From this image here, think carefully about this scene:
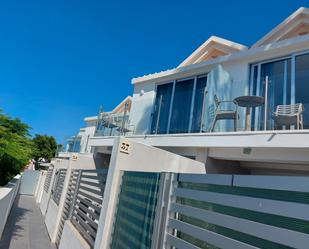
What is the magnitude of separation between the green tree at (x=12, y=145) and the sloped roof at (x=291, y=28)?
907 cm

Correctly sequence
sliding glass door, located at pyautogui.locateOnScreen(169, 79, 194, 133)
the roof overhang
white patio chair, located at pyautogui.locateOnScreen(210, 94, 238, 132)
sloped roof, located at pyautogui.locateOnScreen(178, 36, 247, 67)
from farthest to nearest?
1. sloped roof, located at pyautogui.locateOnScreen(178, 36, 247, 67)
2. sliding glass door, located at pyautogui.locateOnScreen(169, 79, 194, 133)
3. the roof overhang
4. white patio chair, located at pyautogui.locateOnScreen(210, 94, 238, 132)

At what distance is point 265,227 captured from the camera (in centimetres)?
203

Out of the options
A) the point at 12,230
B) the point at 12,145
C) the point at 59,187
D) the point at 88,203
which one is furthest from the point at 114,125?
the point at 12,230

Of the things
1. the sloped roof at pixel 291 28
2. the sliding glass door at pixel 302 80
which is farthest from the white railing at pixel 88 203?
the sloped roof at pixel 291 28

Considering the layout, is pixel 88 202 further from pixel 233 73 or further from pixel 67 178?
→ pixel 233 73

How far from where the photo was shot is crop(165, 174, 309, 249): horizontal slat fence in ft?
6.12

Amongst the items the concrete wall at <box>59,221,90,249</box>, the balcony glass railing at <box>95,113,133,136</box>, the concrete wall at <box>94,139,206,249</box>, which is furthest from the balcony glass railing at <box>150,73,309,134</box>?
the concrete wall at <box>59,221,90,249</box>

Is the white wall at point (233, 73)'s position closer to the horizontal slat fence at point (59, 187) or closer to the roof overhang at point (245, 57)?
the roof overhang at point (245, 57)

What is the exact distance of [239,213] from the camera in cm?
235

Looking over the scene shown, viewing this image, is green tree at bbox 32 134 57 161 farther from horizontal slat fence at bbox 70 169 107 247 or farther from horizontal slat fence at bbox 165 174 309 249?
horizontal slat fence at bbox 165 174 309 249

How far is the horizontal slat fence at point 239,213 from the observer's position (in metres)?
1.87

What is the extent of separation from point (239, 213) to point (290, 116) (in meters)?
5.32

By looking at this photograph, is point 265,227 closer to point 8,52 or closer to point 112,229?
point 112,229

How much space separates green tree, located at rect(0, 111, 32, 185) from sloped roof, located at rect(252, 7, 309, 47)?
907cm
